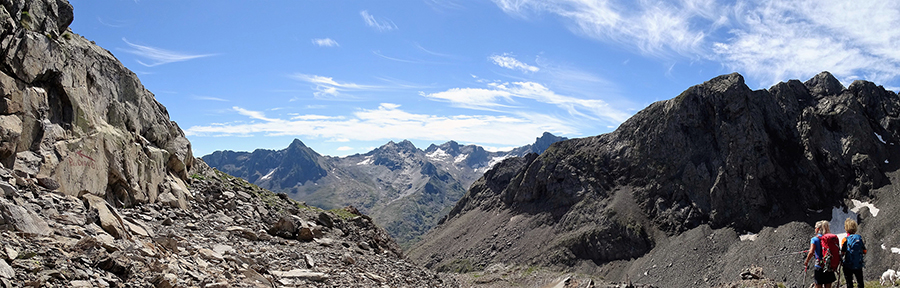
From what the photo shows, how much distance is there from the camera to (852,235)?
48.1 feet

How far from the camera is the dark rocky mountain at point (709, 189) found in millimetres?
110250

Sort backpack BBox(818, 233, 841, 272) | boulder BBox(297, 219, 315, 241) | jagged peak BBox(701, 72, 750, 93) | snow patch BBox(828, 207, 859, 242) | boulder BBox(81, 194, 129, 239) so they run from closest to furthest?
backpack BBox(818, 233, 841, 272), boulder BBox(81, 194, 129, 239), boulder BBox(297, 219, 315, 241), snow patch BBox(828, 207, 859, 242), jagged peak BBox(701, 72, 750, 93)

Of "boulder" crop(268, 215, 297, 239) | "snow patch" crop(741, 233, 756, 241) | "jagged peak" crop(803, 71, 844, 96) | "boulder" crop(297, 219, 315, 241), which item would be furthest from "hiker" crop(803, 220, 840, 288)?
"jagged peak" crop(803, 71, 844, 96)

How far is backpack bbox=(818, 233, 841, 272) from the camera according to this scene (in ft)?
49.4

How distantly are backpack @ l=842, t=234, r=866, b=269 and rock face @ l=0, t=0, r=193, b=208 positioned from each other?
3008cm

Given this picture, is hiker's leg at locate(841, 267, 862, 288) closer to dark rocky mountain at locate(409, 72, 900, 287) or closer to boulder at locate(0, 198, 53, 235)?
boulder at locate(0, 198, 53, 235)

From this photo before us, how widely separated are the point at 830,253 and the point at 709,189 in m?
133

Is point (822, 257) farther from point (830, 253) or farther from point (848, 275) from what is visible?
point (848, 275)

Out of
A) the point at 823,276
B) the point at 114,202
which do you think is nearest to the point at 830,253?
the point at 823,276

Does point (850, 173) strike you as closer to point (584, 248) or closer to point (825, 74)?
point (825, 74)

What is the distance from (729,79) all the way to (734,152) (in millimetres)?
25177

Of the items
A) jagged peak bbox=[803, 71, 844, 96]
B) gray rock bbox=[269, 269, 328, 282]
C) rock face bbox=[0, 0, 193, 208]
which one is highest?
jagged peak bbox=[803, 71, 844, 96]

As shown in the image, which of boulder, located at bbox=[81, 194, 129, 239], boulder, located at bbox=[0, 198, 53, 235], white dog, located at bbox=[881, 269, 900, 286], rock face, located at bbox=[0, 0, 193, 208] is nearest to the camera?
boulder, located at bbox=[0, 198, 53, 235]

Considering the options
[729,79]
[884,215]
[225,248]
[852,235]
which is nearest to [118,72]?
[225,248]
